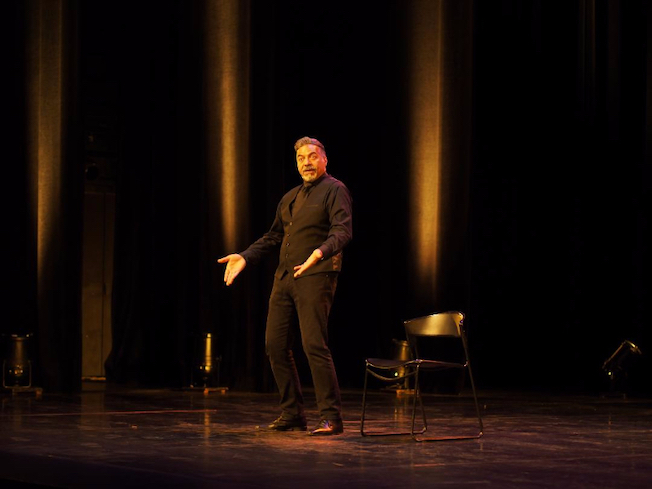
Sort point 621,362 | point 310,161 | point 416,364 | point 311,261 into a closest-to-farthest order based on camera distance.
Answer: point 311,261 < point 416,364 < point 310,161 < point 621,362

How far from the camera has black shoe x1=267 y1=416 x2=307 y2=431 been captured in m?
5.62

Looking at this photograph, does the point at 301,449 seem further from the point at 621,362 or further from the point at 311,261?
the point at 621,362

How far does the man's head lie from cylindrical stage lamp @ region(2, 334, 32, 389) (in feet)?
13.7

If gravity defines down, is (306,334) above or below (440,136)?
below

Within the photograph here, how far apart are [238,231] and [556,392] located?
302 centimetres

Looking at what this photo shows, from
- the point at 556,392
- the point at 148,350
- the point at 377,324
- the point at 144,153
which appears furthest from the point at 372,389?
the point at 144,153

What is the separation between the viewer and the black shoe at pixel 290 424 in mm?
5625

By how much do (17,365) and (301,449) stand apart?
4.62m

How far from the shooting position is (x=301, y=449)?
4828mm

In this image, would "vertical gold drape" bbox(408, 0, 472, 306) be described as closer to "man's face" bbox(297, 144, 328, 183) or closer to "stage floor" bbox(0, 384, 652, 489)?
"stage floor" bbox(0, 384, 652, 489)

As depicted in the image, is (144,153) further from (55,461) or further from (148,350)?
(55,461)

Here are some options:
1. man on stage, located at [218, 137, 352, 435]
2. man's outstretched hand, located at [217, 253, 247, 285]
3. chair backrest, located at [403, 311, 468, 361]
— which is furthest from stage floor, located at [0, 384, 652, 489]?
man's outstretched hand, located at [217, 253, 247, 285]

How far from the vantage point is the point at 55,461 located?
14.3 ft

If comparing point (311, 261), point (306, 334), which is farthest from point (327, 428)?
point (311, 261)
